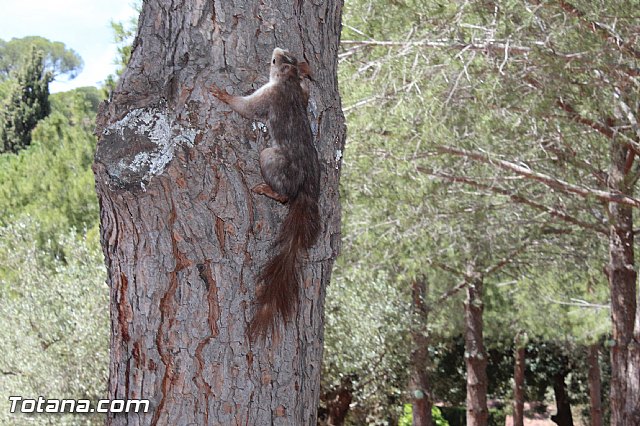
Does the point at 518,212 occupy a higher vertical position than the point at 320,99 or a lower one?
higher

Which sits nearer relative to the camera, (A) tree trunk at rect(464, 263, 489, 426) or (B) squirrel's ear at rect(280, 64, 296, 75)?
(B) squirrel's ear at rect(280, 64, 296, 75)

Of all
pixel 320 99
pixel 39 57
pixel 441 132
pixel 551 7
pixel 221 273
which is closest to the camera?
pixel 221 273

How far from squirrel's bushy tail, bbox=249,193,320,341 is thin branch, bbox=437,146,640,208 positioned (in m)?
4.51

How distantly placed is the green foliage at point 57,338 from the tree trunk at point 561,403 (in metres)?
12.7

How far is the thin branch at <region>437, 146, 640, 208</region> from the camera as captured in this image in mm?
6215

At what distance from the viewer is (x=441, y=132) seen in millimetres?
5992

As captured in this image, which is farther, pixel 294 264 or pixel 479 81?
pixel 479 81

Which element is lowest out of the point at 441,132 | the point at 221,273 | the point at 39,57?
the point at 221,273

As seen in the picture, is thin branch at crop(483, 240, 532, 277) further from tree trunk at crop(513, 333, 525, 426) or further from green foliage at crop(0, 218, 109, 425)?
tree trunk at crop(513, 333, 525, 426)


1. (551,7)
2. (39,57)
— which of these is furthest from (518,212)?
(39,57)

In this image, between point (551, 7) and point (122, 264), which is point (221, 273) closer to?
point (122, 264)

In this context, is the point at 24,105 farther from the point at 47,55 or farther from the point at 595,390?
the point at 47,55

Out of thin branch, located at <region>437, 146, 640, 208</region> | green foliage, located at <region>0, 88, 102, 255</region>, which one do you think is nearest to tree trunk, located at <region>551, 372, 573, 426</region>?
Result: green foliage, located at <region>0, 88, 102, 255</region>

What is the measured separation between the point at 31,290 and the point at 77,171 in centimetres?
468
